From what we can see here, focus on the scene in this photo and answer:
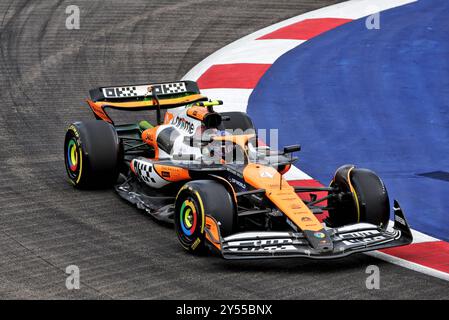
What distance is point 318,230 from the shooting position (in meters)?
8.49

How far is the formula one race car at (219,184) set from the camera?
850 centimetres

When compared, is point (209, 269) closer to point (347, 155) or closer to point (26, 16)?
point (347, 155)

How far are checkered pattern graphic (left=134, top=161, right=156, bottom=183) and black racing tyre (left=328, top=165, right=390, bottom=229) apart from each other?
7.01ft

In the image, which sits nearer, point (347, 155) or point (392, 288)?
point (392, 288)

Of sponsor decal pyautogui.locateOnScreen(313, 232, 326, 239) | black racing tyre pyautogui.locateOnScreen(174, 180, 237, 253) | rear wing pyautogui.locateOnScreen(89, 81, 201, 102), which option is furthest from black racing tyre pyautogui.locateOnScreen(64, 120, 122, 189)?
sponsor decal pyautogui.locateOnScreen(313, 232, 326, 239)

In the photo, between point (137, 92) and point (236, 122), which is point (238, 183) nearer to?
point (236, 122)

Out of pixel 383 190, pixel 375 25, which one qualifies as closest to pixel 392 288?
pixel 383 190

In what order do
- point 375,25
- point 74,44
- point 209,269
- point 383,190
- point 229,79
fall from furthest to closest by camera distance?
point 375,25, point 74,44, point 229,79, point 383,190, point 209,269

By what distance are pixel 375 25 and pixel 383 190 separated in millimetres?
8932

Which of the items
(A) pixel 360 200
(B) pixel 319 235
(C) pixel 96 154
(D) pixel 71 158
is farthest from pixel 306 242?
(D) pixel 71 158

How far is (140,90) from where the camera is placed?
1195 centimetres

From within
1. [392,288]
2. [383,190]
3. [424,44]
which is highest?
[424,44]

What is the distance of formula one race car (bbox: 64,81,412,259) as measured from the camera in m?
8.50

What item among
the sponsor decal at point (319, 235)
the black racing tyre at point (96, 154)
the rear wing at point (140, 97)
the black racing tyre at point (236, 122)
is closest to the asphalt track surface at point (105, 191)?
the black racing tyre at point (96, 154)
